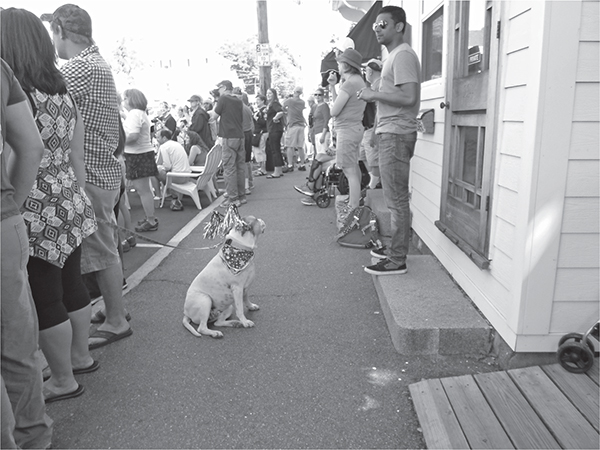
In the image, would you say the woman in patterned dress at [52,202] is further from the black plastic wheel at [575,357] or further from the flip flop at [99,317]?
the black plastic wheel at [575,357]

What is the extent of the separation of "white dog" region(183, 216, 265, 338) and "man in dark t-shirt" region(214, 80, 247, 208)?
5102 mm

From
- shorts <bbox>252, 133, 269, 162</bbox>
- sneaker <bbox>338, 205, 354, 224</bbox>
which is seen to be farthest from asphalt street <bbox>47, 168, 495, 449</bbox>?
shorts <bbox>252, 133, 269, 162</bbox>

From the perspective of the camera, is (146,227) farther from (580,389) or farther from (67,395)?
(580,389)

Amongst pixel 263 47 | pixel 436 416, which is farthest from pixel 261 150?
pixel 436 416

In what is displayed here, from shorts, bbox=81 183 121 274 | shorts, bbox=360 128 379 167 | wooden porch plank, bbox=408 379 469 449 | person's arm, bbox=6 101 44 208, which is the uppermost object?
person's arm, bbox=6 101 44 208

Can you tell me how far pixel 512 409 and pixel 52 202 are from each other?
2556mm

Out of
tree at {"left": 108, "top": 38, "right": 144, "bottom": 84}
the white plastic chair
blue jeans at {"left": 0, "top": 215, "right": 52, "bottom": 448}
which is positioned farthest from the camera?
tree at {"left": 108, "top": 38, "right": 144, "bottom": 84}

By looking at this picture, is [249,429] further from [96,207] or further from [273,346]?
[96,207]

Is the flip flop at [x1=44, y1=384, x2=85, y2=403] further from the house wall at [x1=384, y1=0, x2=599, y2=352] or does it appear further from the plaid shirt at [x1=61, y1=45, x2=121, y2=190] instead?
the house wall at [x1=384, y1=0, x2=599, y2=352]

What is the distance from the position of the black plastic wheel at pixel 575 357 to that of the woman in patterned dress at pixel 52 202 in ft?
8.75

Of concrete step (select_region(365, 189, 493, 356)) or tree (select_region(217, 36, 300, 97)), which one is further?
→ tree (select_region(217, 36, 300, 97))

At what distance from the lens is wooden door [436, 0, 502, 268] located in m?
3.34

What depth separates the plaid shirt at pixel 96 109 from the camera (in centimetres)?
325

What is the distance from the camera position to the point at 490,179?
3303mm
